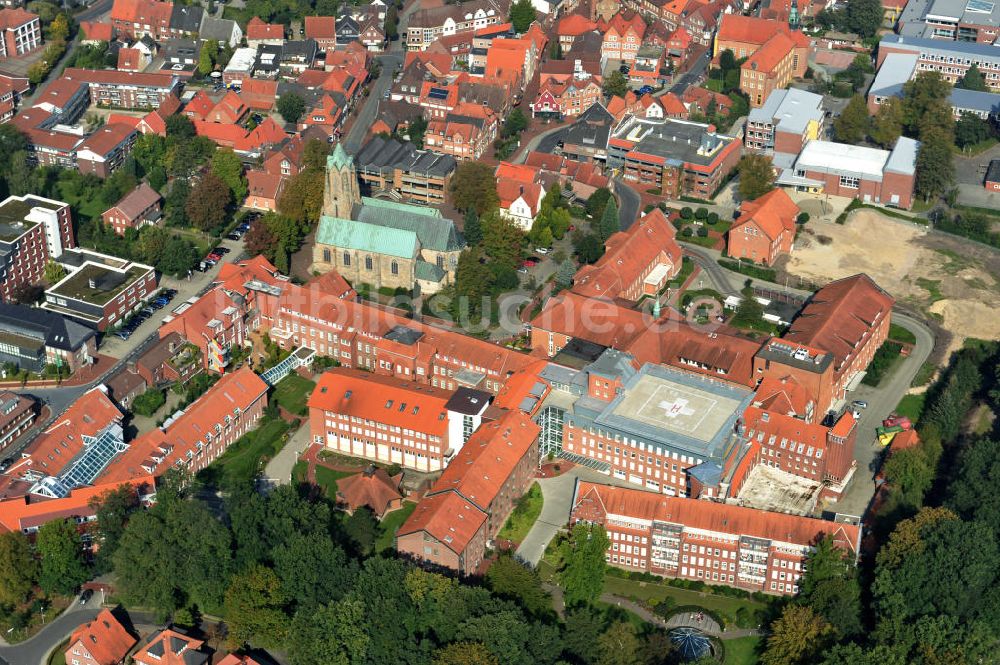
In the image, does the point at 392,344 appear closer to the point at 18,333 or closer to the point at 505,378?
the point at 505,378

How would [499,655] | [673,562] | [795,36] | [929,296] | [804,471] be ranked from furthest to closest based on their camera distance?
[795,36] < [929,296] < [804,471] < [673,562] < [499,655]

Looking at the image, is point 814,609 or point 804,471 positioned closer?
point 814,609

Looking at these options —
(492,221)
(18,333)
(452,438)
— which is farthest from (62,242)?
(452,438)

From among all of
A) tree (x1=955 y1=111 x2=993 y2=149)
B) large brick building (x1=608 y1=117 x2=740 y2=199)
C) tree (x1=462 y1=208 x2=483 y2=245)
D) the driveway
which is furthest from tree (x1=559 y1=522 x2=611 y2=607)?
tree (x1=955 y1=111 x2=993 y2=149)

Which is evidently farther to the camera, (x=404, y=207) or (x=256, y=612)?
(x=404, y=207)

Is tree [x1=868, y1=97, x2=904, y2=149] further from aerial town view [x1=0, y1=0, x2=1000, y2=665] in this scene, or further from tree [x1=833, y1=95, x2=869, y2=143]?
tree [x1=833, y1=95, x2=869, y2=143]

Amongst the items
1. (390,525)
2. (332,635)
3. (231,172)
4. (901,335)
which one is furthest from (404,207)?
(332,635)

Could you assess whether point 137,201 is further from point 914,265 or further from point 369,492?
point 914,265
